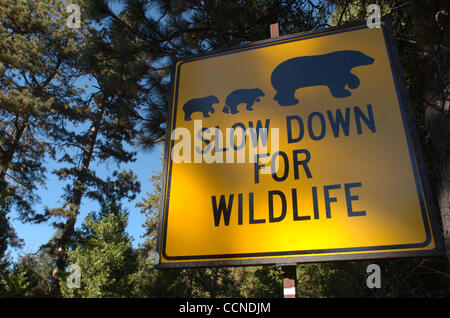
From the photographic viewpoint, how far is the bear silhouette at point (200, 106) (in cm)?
162

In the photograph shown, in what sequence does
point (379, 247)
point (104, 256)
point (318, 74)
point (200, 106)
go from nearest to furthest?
point (379, 247) → point (318, 74) → point (200, 106) → point (104, 256)

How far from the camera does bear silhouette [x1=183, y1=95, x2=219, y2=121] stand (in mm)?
1619

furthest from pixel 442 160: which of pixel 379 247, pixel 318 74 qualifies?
pixel 379 247

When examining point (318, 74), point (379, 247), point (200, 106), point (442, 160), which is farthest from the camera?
point (442, 160)

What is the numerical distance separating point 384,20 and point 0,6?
49.8 ft

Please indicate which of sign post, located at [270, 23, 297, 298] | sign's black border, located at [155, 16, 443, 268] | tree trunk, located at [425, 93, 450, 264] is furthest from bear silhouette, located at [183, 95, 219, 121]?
tree trunk, located at [425, 93, 450, 264]

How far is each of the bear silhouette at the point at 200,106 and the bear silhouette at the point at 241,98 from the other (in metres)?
0.08

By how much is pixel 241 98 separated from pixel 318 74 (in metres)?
0.41

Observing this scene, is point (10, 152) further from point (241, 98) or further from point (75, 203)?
point (241, 98)

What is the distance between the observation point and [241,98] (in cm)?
157

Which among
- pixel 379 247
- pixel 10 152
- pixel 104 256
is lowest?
pixel 379 247
